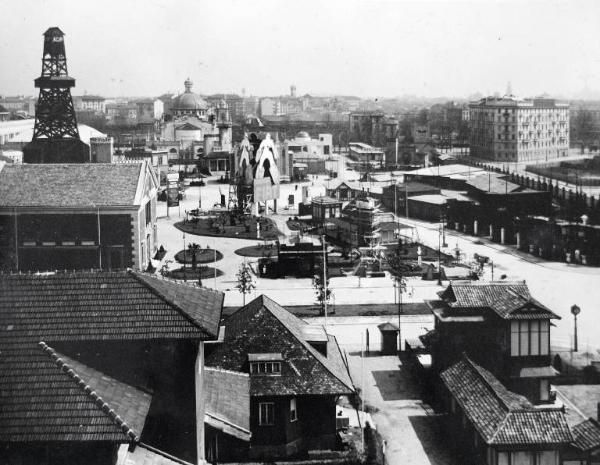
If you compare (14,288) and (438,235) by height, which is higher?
(14,288)

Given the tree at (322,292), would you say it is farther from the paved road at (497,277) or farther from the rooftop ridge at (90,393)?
the rooftop ridge at (90,393)

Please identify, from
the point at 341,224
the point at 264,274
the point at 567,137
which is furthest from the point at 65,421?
the point at 567,137

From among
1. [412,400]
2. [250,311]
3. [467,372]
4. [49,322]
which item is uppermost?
[49,322]

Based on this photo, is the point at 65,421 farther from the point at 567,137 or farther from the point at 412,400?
the point at 567,137

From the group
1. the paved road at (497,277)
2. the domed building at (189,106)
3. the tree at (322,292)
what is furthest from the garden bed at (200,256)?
the domed building at (189,106)

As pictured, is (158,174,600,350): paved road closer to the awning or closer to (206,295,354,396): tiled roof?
the awning

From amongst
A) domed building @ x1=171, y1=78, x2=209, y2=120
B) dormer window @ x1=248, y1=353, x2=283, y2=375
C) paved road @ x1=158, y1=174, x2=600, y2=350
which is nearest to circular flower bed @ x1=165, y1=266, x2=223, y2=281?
paved road @ x1=158, y1=174, x2=600, y2=350
